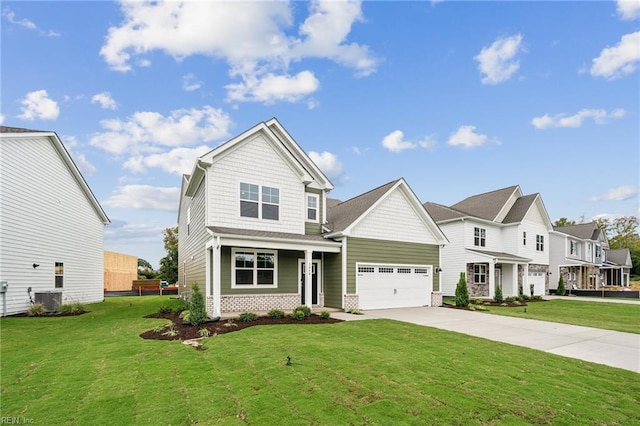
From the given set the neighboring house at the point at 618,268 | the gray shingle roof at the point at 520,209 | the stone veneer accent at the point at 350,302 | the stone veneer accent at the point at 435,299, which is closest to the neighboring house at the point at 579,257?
the neighboring house at the point at 618,268

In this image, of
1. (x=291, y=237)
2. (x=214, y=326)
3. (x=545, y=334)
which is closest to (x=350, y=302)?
(x=291, y=237)

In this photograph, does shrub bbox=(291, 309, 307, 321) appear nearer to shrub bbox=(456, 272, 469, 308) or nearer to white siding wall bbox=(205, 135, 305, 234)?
white siding wall bbox=(205, 135, 305, 234)

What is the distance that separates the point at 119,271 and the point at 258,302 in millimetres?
24713

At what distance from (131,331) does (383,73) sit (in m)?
18.4

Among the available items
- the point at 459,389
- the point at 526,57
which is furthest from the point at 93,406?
the point at 526,57

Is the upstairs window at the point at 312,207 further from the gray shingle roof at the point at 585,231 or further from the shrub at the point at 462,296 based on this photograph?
the gray shingle roof at the point at 585,231

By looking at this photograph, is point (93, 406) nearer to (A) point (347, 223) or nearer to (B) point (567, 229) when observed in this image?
(A) point (347, 223)

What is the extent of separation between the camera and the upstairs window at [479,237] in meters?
27.4

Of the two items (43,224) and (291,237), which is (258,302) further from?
(43,224)

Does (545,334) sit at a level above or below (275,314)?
below

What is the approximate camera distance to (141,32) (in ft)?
47.4

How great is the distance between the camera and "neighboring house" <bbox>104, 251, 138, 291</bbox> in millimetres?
31875

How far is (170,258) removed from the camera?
43.4 metres

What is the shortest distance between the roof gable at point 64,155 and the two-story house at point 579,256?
3818 centimetres
